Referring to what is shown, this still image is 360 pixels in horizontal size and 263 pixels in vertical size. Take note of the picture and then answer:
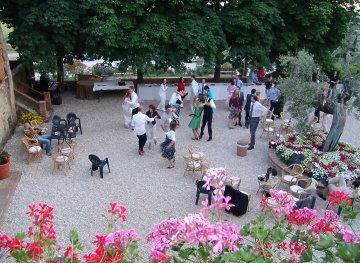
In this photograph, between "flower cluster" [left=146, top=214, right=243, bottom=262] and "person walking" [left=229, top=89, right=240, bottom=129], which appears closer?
"flower cluster" [left=146, top=214, right=243, bottom=262]

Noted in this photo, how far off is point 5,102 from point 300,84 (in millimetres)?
10572

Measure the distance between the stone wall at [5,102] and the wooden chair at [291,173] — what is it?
31.1 ft

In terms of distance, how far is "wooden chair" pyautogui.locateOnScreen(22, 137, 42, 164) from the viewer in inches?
464

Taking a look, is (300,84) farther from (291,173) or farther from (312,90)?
(291,173)

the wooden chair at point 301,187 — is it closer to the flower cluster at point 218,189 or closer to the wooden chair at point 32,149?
the flower cluster at point 218,189

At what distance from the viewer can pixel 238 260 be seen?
2.87 meters

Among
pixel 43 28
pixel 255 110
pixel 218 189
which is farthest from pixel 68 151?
pixel 218 189

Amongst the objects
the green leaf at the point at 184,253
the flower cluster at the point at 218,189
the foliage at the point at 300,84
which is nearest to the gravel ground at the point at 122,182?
the foliage at the point at 300,84

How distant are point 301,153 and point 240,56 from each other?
31.2 ft

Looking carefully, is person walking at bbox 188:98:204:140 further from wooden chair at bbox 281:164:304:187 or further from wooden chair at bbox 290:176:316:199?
wooden chair at bbox 290:176:316:199

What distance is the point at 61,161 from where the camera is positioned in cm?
1114

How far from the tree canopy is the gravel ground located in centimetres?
404

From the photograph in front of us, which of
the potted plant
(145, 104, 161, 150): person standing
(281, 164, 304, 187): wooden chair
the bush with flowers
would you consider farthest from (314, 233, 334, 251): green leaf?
(145, 104, 161, 150): person standing

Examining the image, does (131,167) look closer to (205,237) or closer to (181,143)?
(181,143)
